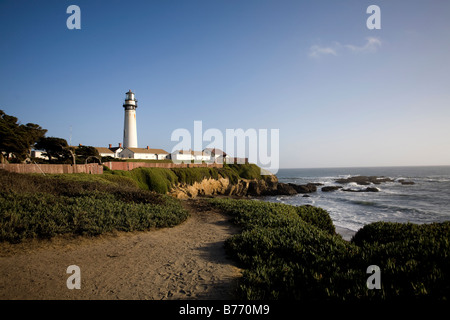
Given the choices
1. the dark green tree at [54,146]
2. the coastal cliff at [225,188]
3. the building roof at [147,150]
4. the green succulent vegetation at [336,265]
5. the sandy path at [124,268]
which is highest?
the building roof at [147,150]

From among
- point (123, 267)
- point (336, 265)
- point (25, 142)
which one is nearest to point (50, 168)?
point (25, 142)

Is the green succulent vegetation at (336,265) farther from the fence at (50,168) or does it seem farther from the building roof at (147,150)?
the building roof at (147,150)

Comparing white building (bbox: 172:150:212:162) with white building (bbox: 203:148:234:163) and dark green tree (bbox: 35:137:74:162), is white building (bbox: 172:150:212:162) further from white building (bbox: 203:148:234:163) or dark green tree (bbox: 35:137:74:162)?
dark green tree (bbox: 35:137:74:162)

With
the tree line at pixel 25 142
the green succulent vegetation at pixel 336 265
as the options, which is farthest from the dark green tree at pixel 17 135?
the green succulent vegetation at pixel 336 265

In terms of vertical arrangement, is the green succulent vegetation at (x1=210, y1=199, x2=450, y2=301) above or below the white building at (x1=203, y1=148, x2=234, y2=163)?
below

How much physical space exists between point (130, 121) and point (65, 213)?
49.7 m

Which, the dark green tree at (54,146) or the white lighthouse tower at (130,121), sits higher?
the white lighthouse tower at (130,121)

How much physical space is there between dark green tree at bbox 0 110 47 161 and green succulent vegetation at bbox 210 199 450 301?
2608cm

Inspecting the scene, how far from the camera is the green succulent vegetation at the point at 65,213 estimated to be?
731 cm

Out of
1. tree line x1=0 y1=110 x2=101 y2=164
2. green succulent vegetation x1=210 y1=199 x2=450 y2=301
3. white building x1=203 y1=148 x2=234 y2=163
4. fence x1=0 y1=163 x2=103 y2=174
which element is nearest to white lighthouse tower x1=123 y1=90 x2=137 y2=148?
tree line x1=0 y1=110 x2=101 y2=164

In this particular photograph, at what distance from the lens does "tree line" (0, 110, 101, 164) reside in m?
21.1

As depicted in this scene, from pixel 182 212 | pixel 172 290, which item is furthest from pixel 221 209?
pixel 172 290

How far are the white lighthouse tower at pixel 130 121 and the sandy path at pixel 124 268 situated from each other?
50847 millimetres
